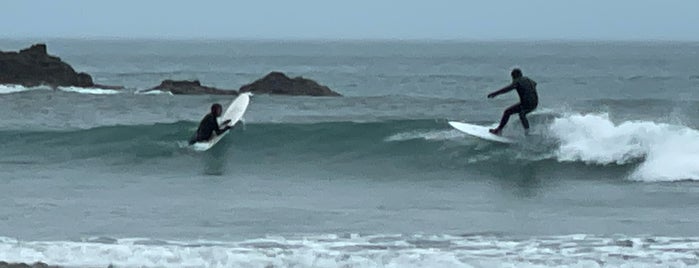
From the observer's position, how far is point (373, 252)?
1141 centimetres

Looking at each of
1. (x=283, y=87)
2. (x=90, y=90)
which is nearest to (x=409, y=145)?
(x=283, y=87)

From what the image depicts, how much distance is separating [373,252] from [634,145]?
9228 millimetres

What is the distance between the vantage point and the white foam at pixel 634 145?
18.0m

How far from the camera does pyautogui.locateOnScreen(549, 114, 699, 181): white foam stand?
59.1 feet

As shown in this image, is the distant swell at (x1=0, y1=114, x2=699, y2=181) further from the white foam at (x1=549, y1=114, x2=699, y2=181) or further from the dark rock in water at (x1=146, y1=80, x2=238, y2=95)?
the dark rock in water at (x1=146, y1=80, x2=238, y2=95)

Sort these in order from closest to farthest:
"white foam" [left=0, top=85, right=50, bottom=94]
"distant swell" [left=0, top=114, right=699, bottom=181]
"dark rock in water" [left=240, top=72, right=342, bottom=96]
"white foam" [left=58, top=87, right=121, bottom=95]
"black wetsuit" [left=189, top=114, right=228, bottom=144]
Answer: "distant swell" [left=0, top=114, right=699, bottom=181] < "black wetsuit" [left=189, top=114, right=228, bottom=144] < "dark rock in water" [left=240, top=72, right=342, bottom=96] < "white foam" [left=58, top=87, right=121, bottom=95] < "white foam" [left=0, top=85, right=50, bottom=94]

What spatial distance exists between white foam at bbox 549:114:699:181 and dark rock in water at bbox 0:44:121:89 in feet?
87.8

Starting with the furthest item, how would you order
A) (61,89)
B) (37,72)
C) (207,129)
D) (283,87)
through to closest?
(37,72) → (61,89) → (283,87) → (207,129)

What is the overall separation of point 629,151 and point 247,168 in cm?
546

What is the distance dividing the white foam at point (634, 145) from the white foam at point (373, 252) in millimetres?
5864

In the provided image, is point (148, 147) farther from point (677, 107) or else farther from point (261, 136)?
point (677, 107)

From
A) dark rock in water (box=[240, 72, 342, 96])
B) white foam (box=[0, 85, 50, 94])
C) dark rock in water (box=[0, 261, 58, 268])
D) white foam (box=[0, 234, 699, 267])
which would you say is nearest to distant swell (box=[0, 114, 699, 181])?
white foam (box=[0, 234, 699, 267])

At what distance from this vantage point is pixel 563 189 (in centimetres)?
1708

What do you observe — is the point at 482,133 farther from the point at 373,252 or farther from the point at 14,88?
the point at 14,88
